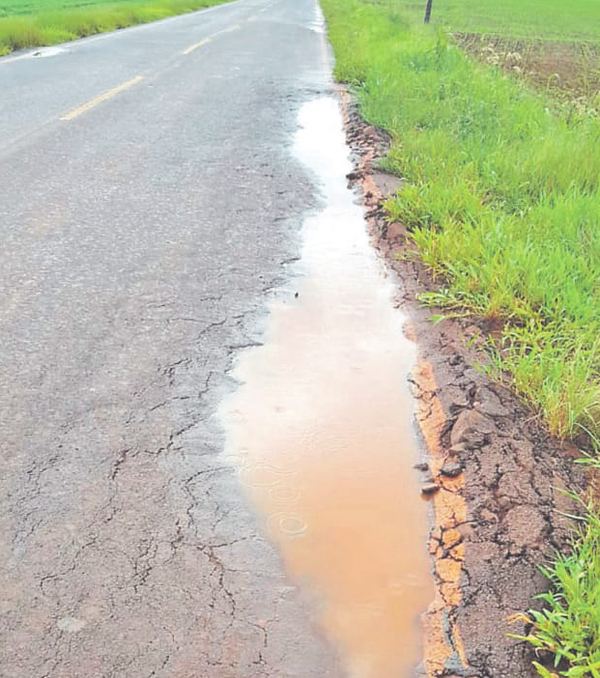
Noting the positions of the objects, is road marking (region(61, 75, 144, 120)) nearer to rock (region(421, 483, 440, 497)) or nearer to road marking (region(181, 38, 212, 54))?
road marking (region(181, 38, 212, 54))

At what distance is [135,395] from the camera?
298cm

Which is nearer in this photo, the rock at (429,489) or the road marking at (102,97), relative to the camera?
the rock at (429,489)

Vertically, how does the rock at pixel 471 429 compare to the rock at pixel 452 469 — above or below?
above

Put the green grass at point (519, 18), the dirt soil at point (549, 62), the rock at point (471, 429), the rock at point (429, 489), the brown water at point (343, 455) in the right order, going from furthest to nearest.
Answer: the green grass at point (519, 18), the dirt soil at point (549, 62), the rock at point (471, 429), the rock at point (429, 489), the brown water at point (343, 455)

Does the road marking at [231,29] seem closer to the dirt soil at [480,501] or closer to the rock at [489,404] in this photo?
the dirt soil at [480,501]

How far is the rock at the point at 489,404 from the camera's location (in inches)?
116

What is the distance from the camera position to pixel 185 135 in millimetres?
7125

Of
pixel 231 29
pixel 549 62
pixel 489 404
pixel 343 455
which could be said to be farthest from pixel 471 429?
pixel 231 29

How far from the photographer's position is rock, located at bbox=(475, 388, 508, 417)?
116 inches

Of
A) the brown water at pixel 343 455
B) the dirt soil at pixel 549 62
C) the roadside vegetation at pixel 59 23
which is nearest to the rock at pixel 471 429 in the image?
the brown water at pixel 343 455

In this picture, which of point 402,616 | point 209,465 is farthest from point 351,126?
point 402,616

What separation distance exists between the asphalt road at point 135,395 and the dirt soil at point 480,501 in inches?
15.2

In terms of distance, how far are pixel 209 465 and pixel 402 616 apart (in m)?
0.86

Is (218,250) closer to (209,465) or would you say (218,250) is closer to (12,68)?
(209,465)
